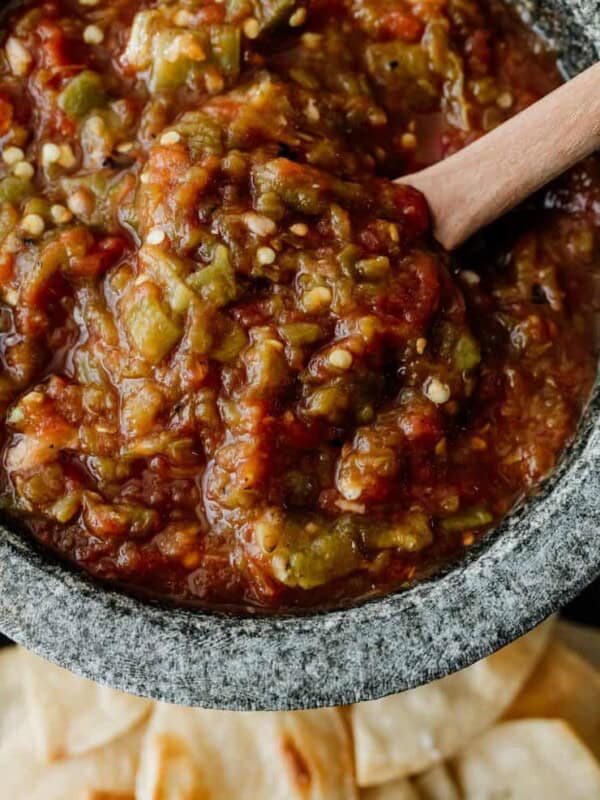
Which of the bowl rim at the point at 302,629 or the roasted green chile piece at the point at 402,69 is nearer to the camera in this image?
the bowl rim at the point at 302,629

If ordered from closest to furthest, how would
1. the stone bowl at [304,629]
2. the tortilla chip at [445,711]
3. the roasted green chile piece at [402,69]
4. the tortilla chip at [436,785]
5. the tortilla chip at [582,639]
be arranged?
1. the stone bowl at [304,629]
2. the roasted green chile piece at [402,69]
3. the tortilla chip at [445,711]
4. the tortilla chip at [436,785]
5. the tortilla chip at [582,639]

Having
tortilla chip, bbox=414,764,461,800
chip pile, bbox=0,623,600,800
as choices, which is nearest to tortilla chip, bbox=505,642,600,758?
chip pile, bbox=0,623,600,800

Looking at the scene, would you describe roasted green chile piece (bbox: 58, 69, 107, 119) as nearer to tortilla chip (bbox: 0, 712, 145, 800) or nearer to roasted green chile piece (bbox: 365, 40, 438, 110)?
roasted green chile piece (bbox: 365, 40, 438, 110)

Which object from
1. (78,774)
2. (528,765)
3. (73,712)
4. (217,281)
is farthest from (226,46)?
(528,765)

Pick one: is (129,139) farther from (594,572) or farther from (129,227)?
(594,572)

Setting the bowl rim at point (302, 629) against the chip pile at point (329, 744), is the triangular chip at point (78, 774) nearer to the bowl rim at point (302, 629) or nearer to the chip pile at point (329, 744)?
the chip pile at point (329, 744)

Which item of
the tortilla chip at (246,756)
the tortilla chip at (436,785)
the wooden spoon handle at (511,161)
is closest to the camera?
the wooden spoon handle at (511,161)

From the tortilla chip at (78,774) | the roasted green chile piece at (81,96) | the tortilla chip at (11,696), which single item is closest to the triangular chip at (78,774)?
the tortilla chip at (78,774)

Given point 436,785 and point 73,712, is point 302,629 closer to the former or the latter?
point 73,712
